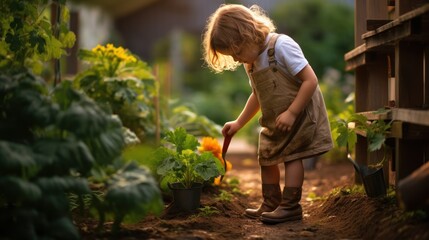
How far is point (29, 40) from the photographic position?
11.6 ft

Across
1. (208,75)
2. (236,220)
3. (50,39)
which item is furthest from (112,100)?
(208,75)

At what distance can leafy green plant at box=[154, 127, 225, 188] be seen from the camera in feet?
11.6

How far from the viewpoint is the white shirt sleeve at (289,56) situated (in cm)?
344

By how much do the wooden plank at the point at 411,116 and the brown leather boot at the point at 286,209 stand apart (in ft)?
2.45

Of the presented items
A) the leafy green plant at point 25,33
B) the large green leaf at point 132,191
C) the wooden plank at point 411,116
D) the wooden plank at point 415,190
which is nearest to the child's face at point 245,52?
the wooden plank at point 411,116

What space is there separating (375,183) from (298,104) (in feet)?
2.06

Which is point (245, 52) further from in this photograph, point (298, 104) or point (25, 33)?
point (25, 33)

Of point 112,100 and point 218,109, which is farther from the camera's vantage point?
point 218,109

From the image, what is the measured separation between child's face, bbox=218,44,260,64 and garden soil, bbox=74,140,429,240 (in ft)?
3.05

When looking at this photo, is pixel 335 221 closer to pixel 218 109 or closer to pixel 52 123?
pixel 52 123

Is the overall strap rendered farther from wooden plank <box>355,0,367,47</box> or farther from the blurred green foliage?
the blurred green foliage

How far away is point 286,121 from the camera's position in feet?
11.1

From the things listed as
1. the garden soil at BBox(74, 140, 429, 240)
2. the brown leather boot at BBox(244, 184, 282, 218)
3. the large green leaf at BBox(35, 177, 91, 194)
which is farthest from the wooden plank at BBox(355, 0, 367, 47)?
the large green leaf at BBox(35, 177, 91, 194)

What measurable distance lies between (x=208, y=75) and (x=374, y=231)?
13363mm
